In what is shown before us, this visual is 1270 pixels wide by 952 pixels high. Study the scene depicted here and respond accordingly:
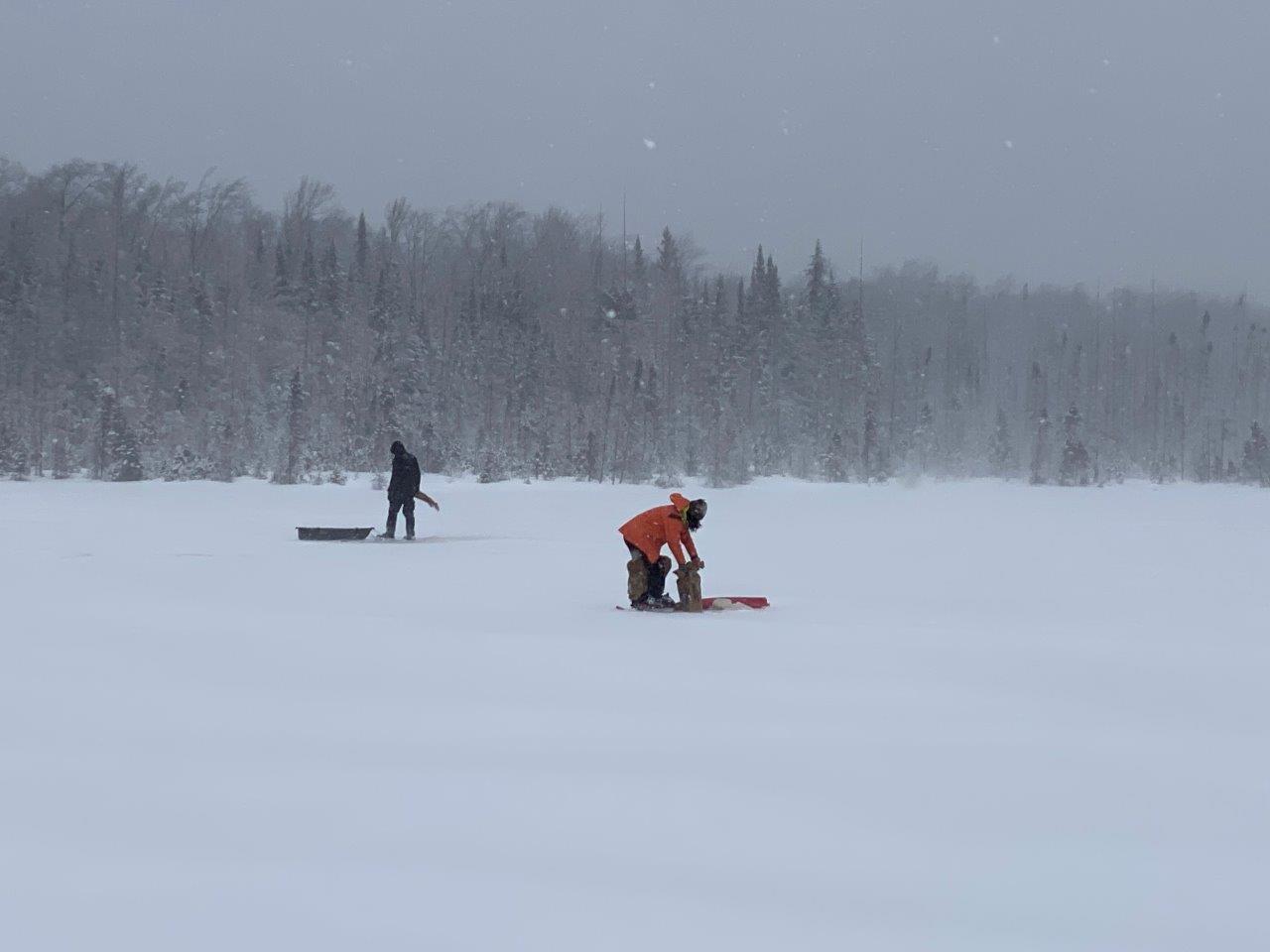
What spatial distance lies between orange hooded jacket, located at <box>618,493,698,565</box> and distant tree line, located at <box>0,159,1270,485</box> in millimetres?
24875

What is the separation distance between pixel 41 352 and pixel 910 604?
46.0 meters

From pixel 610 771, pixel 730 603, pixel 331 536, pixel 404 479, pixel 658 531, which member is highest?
pixel 404 479

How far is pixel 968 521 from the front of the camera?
1078 inches

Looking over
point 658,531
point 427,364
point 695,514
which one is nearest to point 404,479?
point 658,531

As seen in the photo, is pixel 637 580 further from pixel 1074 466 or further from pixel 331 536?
pixel 1074 466

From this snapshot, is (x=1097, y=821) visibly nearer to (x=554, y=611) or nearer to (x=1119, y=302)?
(x=554, y=611)

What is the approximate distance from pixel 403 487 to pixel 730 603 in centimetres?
793

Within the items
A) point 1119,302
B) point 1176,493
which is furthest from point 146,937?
point 1119,302

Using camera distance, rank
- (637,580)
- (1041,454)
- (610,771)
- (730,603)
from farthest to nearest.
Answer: (1041,454)
(730,603)
(637,580)
(610,771)

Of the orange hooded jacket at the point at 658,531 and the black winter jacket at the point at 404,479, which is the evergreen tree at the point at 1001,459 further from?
the orange hooded jacket at the point at 658,531

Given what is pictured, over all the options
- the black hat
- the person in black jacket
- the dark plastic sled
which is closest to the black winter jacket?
the person in black jacket

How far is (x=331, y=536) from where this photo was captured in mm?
18109

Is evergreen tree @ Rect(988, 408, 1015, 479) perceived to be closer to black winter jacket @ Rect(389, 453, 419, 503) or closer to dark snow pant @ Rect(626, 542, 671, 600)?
black winter jacket @ Rect(389, 453, 419, 503)

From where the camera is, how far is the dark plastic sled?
59.0 ft
